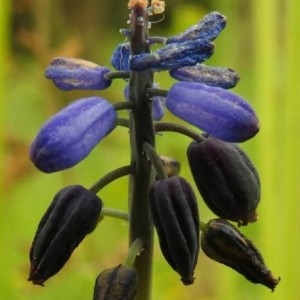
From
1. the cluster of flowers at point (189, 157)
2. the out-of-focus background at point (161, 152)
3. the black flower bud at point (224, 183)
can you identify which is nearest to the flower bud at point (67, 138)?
the cluster of flowers at point (189, 157)

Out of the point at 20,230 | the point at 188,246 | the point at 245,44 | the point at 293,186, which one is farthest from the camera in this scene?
the point at 245,44

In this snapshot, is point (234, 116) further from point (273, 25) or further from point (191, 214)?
point (273, 25)

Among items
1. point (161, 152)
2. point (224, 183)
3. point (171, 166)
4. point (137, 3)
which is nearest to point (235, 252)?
point (224, 183)

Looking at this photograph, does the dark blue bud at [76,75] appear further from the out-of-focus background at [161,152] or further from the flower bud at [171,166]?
the out-of-focus background at [161,152]

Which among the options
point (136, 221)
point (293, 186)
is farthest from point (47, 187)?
point (136, 221)

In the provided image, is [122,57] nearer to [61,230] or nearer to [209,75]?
[209,75]
